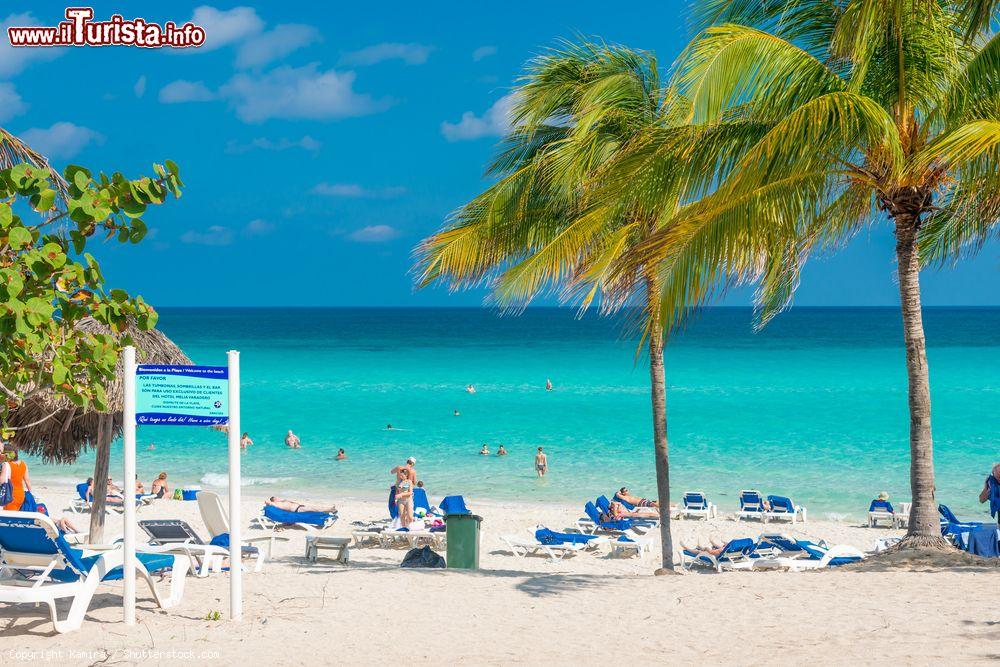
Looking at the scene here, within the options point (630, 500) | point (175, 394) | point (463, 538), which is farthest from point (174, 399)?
point (630, 500)

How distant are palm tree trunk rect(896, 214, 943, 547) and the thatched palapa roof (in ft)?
20.2

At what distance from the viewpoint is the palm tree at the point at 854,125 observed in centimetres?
630

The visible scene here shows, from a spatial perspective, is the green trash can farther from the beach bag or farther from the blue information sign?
the blue information sign

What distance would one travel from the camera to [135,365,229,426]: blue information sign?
568cm

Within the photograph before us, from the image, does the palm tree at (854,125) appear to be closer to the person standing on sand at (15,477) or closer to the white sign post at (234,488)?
the white sign post at (234,488)

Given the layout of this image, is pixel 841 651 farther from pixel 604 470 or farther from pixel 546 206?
pixel 604 470

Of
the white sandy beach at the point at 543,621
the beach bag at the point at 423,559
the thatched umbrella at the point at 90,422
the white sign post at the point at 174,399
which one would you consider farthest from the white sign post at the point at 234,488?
the beach bag at the point at 423,559

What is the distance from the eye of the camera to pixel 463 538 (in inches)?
364

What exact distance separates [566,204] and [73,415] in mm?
5488

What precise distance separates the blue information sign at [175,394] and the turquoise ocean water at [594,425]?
2.67 meters

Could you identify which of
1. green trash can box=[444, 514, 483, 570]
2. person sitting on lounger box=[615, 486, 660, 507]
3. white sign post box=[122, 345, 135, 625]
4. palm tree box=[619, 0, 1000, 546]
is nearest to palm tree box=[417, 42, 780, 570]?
palm tree box=[619, 0, 1000, 546]

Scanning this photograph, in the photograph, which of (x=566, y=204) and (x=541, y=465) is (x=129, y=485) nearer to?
(x=566, y=204)

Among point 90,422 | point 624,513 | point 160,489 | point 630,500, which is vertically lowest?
point 624,513

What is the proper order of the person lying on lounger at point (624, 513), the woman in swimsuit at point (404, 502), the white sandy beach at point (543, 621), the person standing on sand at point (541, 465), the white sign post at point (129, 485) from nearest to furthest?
the white sandy beach at point (543, 621)
the white sign post at point (129, 485)
the woman in swimsuit at point (404, 502)
the person lying on lounger at point (624, 513)
the person standing on sand at point (541, 465)
